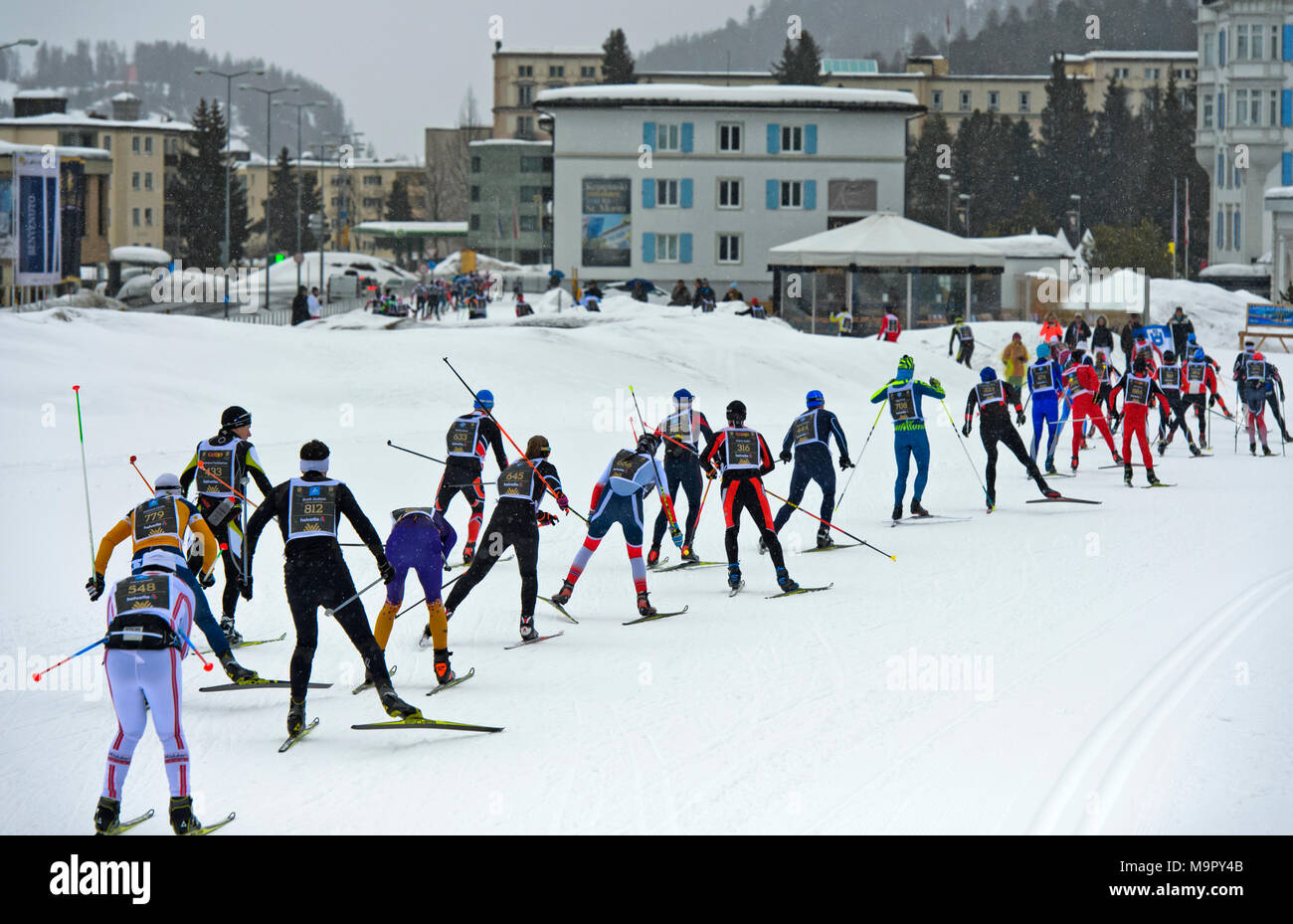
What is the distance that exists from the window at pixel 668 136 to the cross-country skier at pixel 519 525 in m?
49.6

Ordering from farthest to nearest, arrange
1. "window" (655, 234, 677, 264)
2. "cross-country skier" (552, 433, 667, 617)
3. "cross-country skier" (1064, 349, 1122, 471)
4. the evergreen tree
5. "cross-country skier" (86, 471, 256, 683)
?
the evergreen tree, "window" (655, 234, 677, 264), "cross-country skier" (1064, 349, 1122, 471), "cross-country skier" (552, 433, 667, 617), "cross-country skier" (86, 471, 256, 683)

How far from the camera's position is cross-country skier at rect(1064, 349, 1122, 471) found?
66.2ft

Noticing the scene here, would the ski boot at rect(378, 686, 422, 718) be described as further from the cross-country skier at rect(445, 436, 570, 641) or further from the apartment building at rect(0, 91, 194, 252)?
the apartment building at rect(0, 91, 194, 252)

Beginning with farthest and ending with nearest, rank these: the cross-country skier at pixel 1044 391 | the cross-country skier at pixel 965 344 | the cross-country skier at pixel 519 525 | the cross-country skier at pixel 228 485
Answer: the cross-country skier at pixel 965 344, the cross-country skier at pixel 1044 391, the cross-country skier at pixel 228 485, the cross-country skier at pixel 519 525

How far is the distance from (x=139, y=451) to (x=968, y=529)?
11459 mm

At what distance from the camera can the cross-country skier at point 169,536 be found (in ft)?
24.6

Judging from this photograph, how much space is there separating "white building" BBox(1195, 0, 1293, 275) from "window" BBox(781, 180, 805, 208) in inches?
744

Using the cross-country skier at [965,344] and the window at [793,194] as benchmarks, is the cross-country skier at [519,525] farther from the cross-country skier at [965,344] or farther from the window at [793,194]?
the window at [793,194]

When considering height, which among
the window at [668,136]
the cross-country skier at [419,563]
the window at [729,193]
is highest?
the window at [668,136]

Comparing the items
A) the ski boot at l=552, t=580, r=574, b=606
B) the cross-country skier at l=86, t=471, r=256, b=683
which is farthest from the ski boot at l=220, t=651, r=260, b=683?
the ski boot at l=552, t=580, r=574, b=606

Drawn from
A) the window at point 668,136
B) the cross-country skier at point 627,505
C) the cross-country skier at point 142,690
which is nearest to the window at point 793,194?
the window at point 668,136

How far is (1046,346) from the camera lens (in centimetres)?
2012
